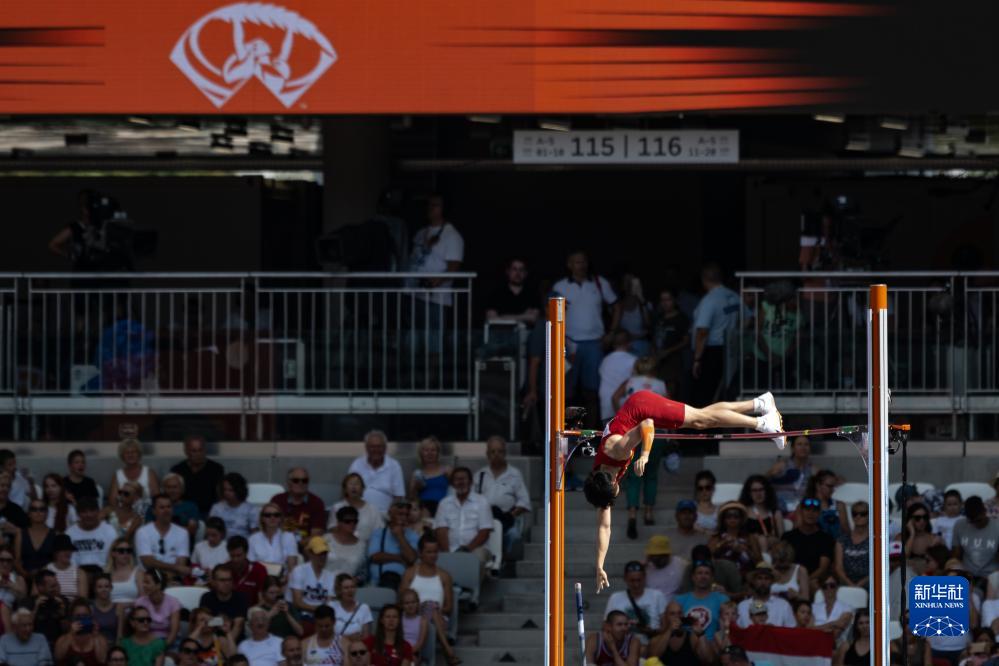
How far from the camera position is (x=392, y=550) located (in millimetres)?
17469

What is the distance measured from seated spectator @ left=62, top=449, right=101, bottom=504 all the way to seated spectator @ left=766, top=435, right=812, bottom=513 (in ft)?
19.6

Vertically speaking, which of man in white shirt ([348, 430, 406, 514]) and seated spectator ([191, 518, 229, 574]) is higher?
man in white shirt ([348, 430, 406, 514])

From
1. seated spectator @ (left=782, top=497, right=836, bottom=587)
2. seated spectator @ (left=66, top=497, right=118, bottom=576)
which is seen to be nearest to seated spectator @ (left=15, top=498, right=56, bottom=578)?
seated spectator @ (left=66, top=497, right=118, bottom=576)

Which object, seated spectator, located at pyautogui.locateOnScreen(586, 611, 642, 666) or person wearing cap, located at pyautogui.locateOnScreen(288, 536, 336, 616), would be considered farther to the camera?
person wearing cap, located at pyautogui.locateOnScreen(288, 536, 336, 616)

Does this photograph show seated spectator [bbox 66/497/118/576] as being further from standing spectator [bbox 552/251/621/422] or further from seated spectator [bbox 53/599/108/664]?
standing spectator [bbox 552/251/621/422]

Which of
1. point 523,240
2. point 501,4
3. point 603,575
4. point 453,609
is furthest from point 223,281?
point 603,575

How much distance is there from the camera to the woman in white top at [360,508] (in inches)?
696

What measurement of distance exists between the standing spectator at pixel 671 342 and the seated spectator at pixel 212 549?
433 centimetres

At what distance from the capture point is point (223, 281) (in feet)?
73.6

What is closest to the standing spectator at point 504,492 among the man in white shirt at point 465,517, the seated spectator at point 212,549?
the man in white shirt at point 465,517

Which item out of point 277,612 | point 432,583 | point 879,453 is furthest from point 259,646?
point 879,453

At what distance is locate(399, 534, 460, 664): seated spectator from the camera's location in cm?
1684

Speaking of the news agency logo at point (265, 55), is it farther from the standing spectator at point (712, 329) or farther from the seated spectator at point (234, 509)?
the standing spectator at point (712, 329)

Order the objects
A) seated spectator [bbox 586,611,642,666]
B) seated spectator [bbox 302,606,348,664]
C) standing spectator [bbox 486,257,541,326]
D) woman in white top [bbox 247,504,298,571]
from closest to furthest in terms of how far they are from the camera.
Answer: seated spectator [bbox 586,611,642,666] → seated spectator [bbox 302,606,348,664] → woman in white top [bbox 247,504,298,571] → standing spectator [bbox 486,257,541,326]
